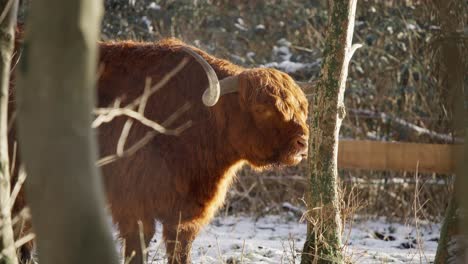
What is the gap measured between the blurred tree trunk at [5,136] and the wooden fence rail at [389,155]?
20.3 ft

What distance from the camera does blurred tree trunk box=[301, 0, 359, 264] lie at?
Answer: 5.00 m

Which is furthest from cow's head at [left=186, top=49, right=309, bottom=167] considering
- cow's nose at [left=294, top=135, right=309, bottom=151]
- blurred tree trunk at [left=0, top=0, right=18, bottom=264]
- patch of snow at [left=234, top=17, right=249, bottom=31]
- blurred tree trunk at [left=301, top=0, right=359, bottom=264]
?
patch of snow at [left=234, top=17, right=249, bottom=31]

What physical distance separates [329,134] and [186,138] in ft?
4.49

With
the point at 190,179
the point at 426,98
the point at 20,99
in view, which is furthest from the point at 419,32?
the point at 20,99

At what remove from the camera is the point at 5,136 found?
10.4ft

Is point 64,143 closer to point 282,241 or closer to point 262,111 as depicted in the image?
point 262,111

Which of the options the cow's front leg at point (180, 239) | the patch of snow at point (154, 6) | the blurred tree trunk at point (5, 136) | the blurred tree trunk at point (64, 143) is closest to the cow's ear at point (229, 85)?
the cow's front leg at point (180, 239)

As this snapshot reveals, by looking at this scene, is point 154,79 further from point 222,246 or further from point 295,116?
point 222,246

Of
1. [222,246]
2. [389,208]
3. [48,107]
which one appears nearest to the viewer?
[48,107]

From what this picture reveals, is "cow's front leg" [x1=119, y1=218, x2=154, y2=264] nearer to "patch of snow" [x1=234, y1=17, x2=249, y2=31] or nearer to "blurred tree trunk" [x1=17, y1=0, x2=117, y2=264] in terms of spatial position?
"blurred tree trunk" [x1=17, y1=0, x2=117, y2=264]

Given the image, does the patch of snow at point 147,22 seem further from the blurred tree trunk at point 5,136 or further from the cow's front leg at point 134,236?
the blurred tree trunk at point 5,136

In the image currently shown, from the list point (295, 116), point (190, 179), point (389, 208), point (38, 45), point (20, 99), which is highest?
point (38, 45)

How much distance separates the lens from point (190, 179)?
600 cm

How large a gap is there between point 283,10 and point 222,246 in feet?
14.8
